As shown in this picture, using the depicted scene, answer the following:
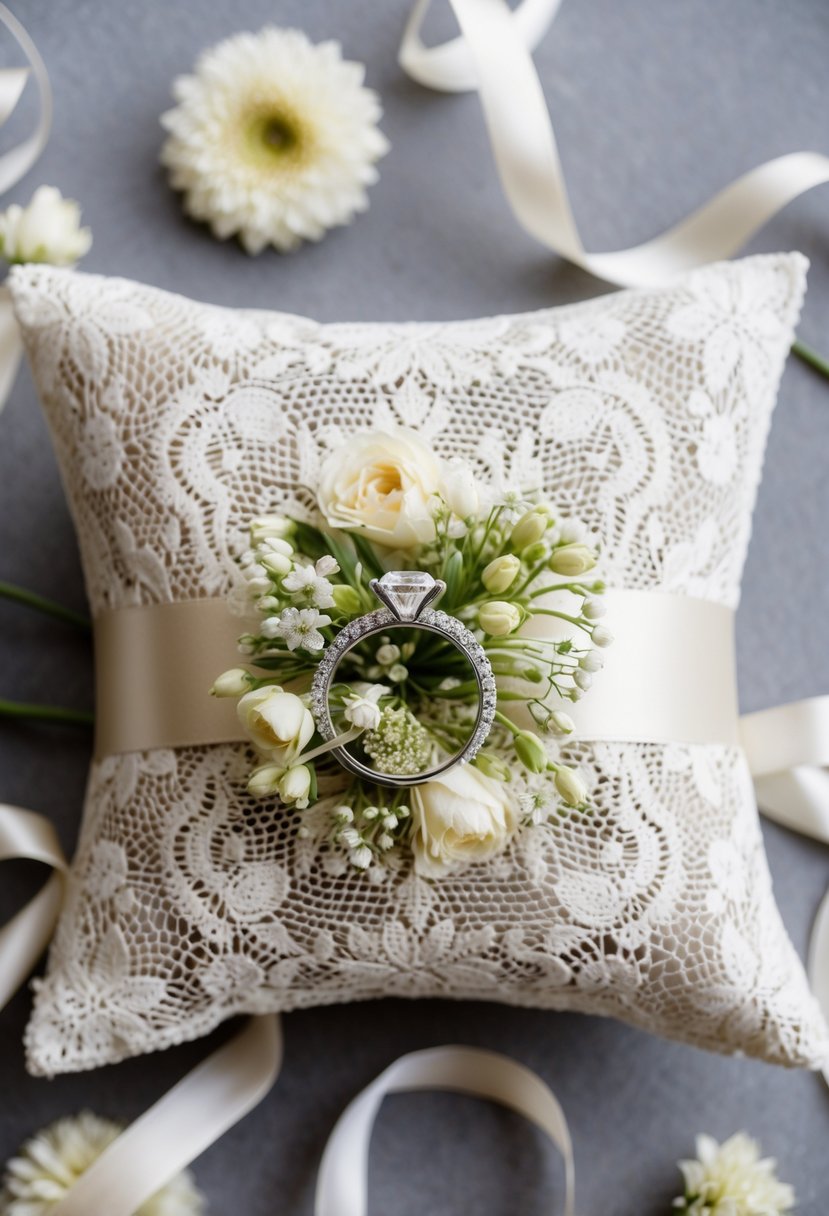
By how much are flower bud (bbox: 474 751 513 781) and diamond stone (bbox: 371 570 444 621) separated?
160 mm

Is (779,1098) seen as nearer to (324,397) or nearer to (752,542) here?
(752,542)

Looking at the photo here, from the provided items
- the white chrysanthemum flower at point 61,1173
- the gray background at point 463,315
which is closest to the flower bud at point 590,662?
the gray background at point 463,315

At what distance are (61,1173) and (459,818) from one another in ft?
2.15

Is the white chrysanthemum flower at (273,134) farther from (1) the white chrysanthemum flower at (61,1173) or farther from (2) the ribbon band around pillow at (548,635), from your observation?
(1) the white chrysanthemum flower at (61,1173)

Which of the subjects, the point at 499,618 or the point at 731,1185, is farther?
the point at 731,1185

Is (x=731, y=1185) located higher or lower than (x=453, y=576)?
lower

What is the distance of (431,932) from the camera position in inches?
35.6

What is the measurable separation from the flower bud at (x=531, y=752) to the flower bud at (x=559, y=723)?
2 centimetres

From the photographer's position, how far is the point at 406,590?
28.2 inches

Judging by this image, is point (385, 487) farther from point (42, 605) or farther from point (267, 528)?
point (42, 605)

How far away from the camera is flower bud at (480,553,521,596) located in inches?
28.8

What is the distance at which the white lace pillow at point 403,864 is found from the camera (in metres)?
0.90

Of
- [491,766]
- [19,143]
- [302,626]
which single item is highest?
[19,143]

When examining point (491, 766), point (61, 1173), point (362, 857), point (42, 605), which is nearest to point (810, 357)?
point (491, 766)
